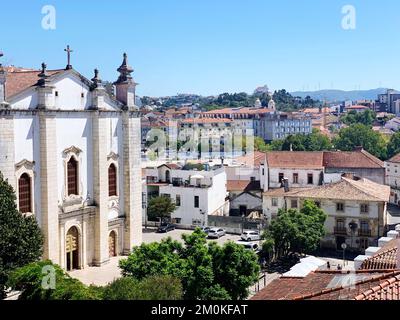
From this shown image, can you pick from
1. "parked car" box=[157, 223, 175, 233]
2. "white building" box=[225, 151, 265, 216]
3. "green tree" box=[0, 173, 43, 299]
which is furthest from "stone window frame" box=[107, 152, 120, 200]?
"white building" box=[225, 151, 265, 216]

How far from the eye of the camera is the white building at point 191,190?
40125 millimetres

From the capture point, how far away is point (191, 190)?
40344mm

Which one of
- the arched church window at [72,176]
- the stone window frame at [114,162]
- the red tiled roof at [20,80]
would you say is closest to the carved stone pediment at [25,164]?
the arched church window at [72,176]

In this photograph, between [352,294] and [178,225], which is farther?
[178,225]

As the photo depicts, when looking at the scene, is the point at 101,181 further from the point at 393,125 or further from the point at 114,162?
the point at 393,125

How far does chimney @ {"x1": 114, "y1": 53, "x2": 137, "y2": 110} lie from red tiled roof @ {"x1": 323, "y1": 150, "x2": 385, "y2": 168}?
2320cm

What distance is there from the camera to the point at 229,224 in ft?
129

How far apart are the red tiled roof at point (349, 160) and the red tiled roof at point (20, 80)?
2841cm

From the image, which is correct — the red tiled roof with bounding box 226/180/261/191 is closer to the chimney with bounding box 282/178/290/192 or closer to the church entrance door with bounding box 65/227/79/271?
the chimney with bounding box 282/178/290/192

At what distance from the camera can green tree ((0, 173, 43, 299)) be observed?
779 inches

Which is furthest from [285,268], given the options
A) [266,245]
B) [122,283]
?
[122,283]
